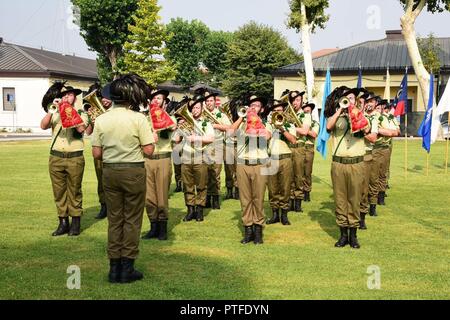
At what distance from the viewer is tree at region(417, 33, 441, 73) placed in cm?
3691

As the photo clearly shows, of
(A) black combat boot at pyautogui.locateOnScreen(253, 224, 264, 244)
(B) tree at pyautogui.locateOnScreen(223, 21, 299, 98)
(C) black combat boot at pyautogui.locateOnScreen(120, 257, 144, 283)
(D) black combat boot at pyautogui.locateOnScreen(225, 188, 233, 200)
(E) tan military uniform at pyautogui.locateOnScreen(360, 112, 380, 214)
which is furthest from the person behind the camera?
(B) tree at pyautogui.locateOnScreen(223, 21, 299, 98)

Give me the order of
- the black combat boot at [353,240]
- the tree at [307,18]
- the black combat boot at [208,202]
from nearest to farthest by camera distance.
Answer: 1. the black combat boot at [353,240]
2. the black combat boot at [208,202]
3. the tree at [307,18]

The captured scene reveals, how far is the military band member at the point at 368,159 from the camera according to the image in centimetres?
838

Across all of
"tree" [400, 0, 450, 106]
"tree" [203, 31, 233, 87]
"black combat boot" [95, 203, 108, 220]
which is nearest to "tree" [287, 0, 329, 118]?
"tree" [400, 0, 450, 106]

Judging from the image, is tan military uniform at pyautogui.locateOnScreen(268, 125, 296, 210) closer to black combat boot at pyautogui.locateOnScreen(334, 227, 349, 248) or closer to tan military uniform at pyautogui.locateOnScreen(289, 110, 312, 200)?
tan military uniform at pyautogui.locateOnScreen(289, 110, 312, 200)

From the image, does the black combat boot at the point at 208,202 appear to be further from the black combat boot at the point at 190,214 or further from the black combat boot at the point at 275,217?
the black combat boot at the point at 275,217

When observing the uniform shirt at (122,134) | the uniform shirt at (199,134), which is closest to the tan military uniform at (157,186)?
the uniform shirt at (199,134)

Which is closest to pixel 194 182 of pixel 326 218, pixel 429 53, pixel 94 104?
pixel 94 104

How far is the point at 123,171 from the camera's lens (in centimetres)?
→ 632

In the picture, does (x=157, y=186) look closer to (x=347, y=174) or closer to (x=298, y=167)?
(x=347, y=174)

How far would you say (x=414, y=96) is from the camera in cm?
4275

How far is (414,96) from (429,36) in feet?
15.3

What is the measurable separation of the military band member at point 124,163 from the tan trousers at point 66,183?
7.85 ft
